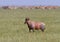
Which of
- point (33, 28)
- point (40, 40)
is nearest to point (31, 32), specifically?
point (33, 28)

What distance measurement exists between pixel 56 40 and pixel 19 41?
197cm

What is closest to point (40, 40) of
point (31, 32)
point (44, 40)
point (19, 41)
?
point (44, 40)

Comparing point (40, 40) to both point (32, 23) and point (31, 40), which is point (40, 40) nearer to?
point (31, 40)

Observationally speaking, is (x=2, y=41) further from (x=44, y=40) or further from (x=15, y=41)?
(x=44, y=40)

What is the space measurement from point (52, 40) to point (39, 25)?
183 inches

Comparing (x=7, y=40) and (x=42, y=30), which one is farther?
(x=42, y=30)

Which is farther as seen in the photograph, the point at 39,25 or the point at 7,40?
the point at 39,25

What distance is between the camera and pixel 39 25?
781 inches

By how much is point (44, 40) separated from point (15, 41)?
1626mm

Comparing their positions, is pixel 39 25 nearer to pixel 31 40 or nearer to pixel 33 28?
pixel 33 28

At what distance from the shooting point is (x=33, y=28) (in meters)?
19.6

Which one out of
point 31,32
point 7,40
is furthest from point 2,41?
point 31,32

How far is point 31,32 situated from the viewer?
1919cm

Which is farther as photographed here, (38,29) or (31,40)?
(38,29)
